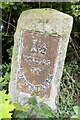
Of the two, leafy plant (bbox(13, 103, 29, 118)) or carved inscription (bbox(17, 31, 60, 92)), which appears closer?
leafy plant (bbox(13, 103, 29, 118))

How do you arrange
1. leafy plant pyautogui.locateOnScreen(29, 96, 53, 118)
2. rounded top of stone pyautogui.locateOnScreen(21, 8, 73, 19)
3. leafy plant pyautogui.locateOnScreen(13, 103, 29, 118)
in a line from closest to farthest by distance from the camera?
1. leafy plant pyautogui.locateOnScreen(29, 96, 53, 118)
2. leafy plant pyautogui.locateOnScreen(13, 103, 29, 118)
3. rounded top of stone pyautogui.locateOnScreen(21, 8, 73, 19)

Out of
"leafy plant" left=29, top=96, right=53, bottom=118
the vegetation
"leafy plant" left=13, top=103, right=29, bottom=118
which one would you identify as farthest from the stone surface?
"leafy plant" left=29, top=96, right=53, bottom=118

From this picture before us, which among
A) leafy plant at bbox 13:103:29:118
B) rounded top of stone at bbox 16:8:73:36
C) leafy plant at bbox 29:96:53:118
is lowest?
leafy plant at bbox 13:103:29:118

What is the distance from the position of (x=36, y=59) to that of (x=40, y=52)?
100 mm

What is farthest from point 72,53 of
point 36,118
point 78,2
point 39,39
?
point 36,118

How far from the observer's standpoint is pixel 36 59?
161 centimetres

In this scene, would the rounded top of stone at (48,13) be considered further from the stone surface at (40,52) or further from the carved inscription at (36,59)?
the carved inscription at (36,59)

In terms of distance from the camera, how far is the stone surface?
152 cm

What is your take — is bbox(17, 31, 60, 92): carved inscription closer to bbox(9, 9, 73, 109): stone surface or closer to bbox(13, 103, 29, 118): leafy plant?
bbox(9, 9, 73, 109): stone surface

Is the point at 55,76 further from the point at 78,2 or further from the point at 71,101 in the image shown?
the point at 78,2

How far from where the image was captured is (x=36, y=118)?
65.9 inches

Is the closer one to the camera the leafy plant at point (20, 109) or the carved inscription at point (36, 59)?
the leafy plant at point (20, 109)

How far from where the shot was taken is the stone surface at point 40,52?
1.52 meters

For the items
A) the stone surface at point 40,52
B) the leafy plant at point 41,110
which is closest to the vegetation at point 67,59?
the stone surface at point 40,52
